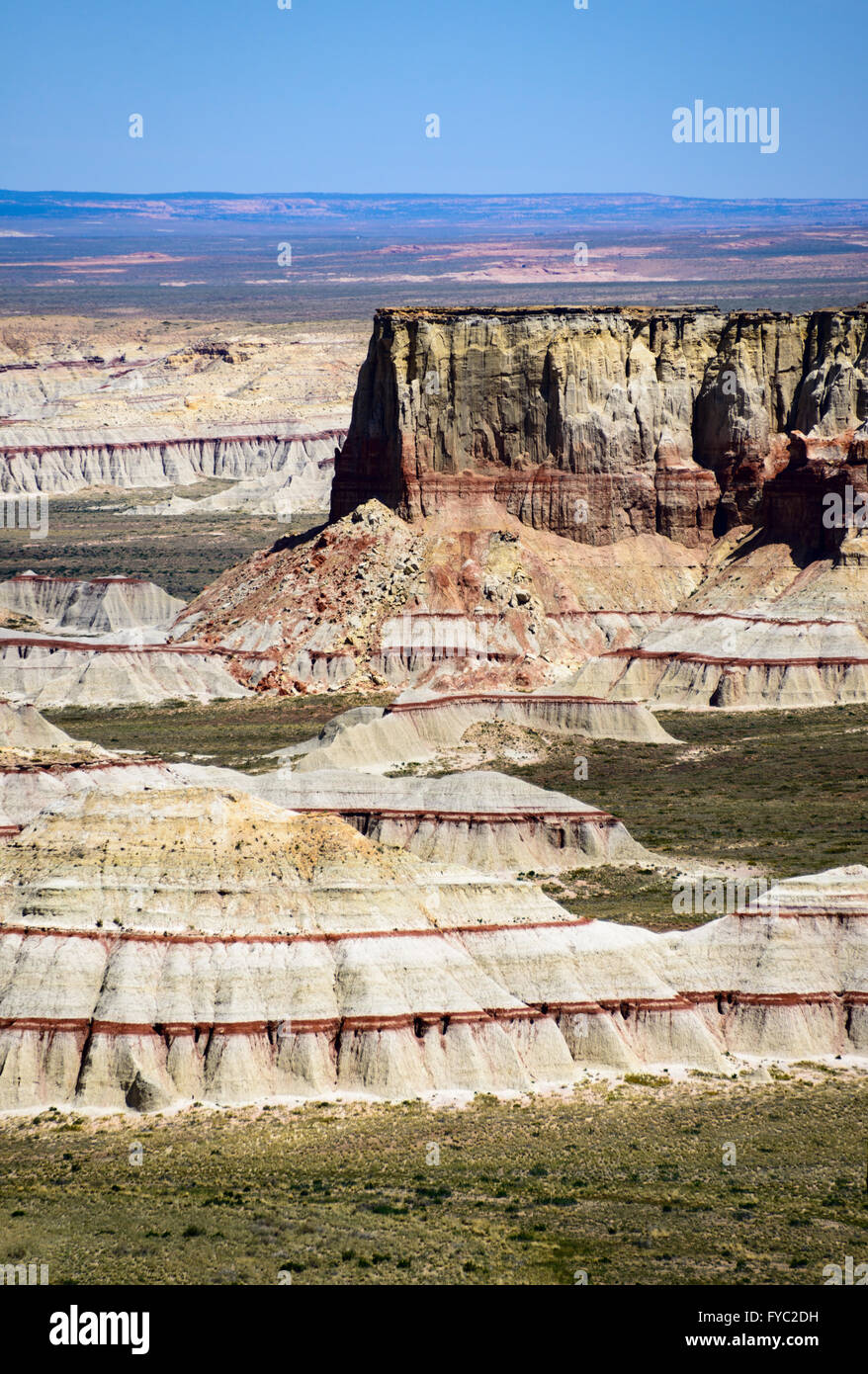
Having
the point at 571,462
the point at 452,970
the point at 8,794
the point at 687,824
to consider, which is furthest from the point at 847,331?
the point at 452,970

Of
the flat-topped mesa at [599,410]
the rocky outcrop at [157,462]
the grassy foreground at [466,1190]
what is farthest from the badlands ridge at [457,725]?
the rocky outcrop at [157,462]

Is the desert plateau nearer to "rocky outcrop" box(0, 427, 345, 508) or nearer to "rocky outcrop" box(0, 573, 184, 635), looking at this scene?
"rocky outcrop" box(0, 573, 184, 635)

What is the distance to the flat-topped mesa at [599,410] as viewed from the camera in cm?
9600

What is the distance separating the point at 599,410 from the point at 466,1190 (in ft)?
212

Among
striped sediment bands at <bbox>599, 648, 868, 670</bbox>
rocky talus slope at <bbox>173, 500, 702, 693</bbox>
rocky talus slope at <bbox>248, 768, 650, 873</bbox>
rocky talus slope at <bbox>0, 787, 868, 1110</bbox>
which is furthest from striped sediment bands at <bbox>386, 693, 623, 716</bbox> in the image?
rocky talus slope at <bbox>0, 787, 868, 1110</bbox>

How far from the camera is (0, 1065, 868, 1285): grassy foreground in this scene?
33.6 meters

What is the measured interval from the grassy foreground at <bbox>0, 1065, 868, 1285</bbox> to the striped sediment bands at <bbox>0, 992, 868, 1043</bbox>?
6.39 feet

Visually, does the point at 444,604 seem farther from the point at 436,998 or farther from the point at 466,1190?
the point at 466,1190

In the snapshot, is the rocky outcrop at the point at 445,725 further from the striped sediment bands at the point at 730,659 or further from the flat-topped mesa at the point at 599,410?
the flat-topped mesa at the point at 599,410

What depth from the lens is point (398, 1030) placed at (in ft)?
142

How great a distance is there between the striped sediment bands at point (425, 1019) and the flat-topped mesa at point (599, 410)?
52.6 m

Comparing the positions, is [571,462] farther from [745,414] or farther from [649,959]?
[649,959]

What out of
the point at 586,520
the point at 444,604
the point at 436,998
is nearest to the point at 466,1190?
the point at 436,998

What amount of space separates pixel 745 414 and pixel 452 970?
5944 centimetres
